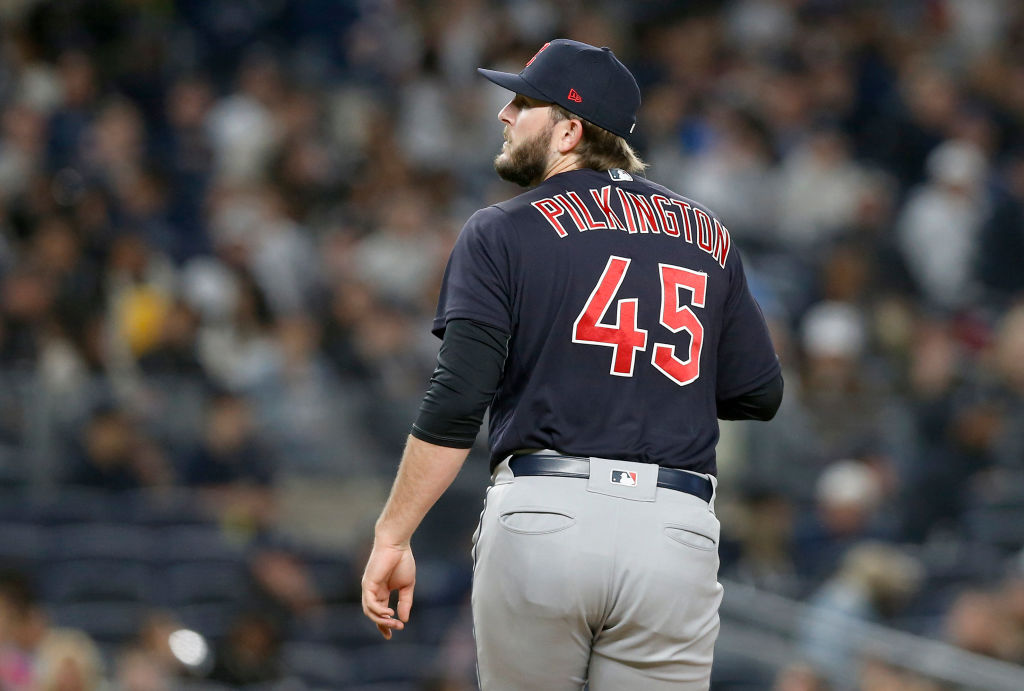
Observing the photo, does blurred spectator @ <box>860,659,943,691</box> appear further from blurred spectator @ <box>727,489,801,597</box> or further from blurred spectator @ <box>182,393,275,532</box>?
blurred spectator @ <box>182,393,275,532</box>

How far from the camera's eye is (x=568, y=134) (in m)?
3.13

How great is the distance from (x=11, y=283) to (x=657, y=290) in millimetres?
6106

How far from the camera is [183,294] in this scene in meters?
8.75

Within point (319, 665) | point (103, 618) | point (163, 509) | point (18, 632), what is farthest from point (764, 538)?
point (18, 632)

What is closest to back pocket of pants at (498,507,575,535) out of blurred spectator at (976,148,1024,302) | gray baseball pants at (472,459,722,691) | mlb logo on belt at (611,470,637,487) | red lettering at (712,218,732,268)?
gray baseball pants at (472,459,722,691)

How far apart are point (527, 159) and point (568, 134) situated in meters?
0.10

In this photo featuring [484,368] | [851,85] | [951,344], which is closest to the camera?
[484,368]

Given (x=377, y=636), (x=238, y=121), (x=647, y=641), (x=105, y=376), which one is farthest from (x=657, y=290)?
(x=238, y=121)

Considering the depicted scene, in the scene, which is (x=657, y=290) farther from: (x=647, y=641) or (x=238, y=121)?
(x=238, y=121)

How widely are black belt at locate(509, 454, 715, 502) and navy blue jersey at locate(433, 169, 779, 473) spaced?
0.02 metres

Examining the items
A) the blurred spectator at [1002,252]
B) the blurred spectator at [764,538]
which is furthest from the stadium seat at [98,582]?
the blurred spectator at [1002,252]

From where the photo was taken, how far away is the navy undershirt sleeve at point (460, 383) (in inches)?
113

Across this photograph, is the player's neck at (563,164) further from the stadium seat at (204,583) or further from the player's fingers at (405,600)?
the stadium seat at (204,583)

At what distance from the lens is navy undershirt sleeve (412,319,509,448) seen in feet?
9.39
